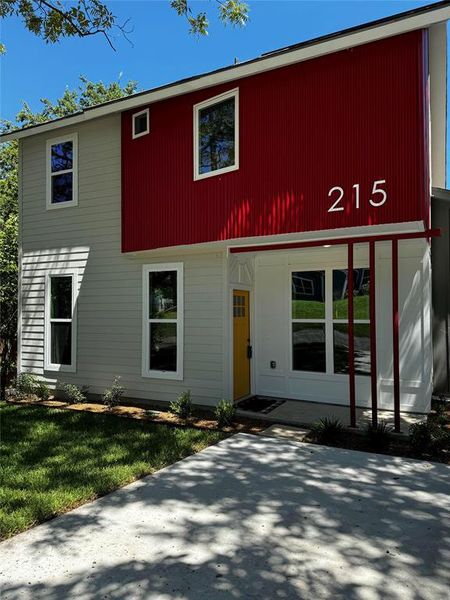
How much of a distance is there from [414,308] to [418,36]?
4.20 m

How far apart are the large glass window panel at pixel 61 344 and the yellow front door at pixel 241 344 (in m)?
4.08

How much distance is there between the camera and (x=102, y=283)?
31.0 feet

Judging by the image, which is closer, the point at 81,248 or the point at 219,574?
the point at 219,574

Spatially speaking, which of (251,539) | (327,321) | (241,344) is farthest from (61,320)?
(251,539)

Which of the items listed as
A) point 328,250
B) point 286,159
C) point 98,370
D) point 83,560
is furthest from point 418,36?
point 98,370

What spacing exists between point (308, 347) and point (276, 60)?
5166 millimetres

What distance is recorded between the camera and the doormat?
7745 mm

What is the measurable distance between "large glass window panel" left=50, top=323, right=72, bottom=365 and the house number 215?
662cm

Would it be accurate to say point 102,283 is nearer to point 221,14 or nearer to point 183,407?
point 183,407

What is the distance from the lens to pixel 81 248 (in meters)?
9.67

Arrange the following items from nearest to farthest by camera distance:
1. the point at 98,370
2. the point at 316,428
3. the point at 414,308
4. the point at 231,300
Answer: the point at 316,428 < the point at 414,308 < the point at 231,300 < the point at 98,370

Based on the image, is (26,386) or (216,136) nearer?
(216,136)

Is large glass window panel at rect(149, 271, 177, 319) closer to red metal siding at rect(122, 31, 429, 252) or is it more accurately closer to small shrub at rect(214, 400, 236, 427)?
red metal siding at rect(122, 31, 429, 252)

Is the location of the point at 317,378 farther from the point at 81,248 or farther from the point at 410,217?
the point at 81,248
